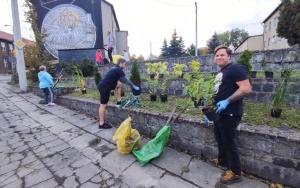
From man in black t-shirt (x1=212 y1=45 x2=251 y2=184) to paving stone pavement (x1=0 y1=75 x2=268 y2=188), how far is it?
10.7 inches

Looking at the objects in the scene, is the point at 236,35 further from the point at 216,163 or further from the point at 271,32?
the point at 216,163

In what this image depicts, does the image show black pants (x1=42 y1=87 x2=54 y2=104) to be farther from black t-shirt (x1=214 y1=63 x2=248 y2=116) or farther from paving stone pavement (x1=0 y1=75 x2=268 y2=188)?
black t-shirt (x1=214 y1=63 x2=248 y2=116)

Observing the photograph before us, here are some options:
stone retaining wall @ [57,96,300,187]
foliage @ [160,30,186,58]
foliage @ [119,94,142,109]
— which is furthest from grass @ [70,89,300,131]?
foliage @ [160,30,186,58]

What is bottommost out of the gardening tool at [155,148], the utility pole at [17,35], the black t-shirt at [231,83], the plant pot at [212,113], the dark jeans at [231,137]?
the gardening tool at [155,148]

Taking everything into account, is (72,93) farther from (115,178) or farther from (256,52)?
(256,52)

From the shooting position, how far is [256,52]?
5.84 metres

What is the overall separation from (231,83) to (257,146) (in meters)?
0.97

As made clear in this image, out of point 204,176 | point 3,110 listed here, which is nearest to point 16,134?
point 3,110

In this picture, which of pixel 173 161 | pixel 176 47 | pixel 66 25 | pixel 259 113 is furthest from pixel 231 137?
pixel 176 47

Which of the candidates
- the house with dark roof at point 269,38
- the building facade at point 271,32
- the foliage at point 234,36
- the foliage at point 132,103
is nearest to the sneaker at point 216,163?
the foliage at point 132,103

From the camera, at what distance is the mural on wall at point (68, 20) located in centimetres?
1969

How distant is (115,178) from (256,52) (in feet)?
18.4

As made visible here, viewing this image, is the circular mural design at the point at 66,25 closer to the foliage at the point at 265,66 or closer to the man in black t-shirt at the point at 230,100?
the foliage at the point at 265,66

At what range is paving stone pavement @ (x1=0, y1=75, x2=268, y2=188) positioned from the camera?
260 centimetres
